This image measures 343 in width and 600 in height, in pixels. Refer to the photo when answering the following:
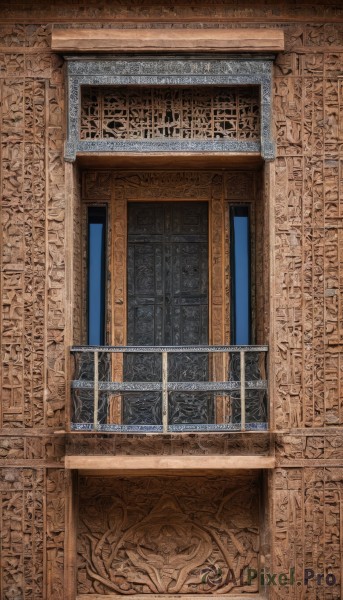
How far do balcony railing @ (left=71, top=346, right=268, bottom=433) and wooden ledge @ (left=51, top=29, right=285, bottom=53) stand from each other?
2756 mm

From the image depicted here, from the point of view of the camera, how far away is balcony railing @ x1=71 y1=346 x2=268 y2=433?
8172 millimetres

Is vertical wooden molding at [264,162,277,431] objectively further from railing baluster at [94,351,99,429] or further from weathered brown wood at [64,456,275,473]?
railing baluster at [94,351,99,429]

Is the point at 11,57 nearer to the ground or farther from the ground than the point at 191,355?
farther from the ground

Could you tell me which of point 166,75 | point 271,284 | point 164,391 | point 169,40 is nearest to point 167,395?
point 164,391

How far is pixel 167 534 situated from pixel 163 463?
3.23 ft

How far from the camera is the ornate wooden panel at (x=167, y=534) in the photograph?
28.1 feet

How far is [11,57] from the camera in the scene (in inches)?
334

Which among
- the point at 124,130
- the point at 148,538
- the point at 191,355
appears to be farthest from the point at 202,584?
the point at 124,130

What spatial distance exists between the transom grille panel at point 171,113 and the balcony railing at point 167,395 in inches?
80.4

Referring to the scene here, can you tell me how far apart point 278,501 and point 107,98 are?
412 centimetres

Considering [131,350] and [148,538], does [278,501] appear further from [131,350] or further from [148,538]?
[131,350]

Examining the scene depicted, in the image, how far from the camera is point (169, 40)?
8312mm

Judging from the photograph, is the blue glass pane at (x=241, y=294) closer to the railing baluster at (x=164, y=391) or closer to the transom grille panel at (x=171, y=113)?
the railing baluster at (x=164, y=391)

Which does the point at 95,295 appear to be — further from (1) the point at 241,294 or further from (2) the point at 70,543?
(2) the point at 70,543
